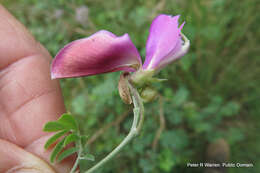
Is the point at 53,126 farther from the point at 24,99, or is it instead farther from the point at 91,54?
the point at 24,99

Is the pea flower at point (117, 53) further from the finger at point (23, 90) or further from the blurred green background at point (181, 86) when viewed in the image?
the blurred green background at point (181, 86)

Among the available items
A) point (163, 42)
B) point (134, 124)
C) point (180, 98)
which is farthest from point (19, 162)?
point (180, 98)

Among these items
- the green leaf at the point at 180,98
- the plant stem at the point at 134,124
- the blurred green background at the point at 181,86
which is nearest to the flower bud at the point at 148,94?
the plant stem at the point at 134,124

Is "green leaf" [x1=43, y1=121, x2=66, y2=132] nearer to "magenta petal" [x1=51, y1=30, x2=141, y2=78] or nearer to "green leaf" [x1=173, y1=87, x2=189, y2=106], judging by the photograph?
"magenta petal" [x1=51, y1=30, x2=141, y2=78]

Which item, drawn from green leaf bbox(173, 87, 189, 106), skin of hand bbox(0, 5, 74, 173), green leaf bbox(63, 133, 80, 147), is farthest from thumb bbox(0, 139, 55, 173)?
green leaf bbox(173, 87, 189, 106)

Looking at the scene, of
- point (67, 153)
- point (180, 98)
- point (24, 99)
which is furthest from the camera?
point (180, 98)
